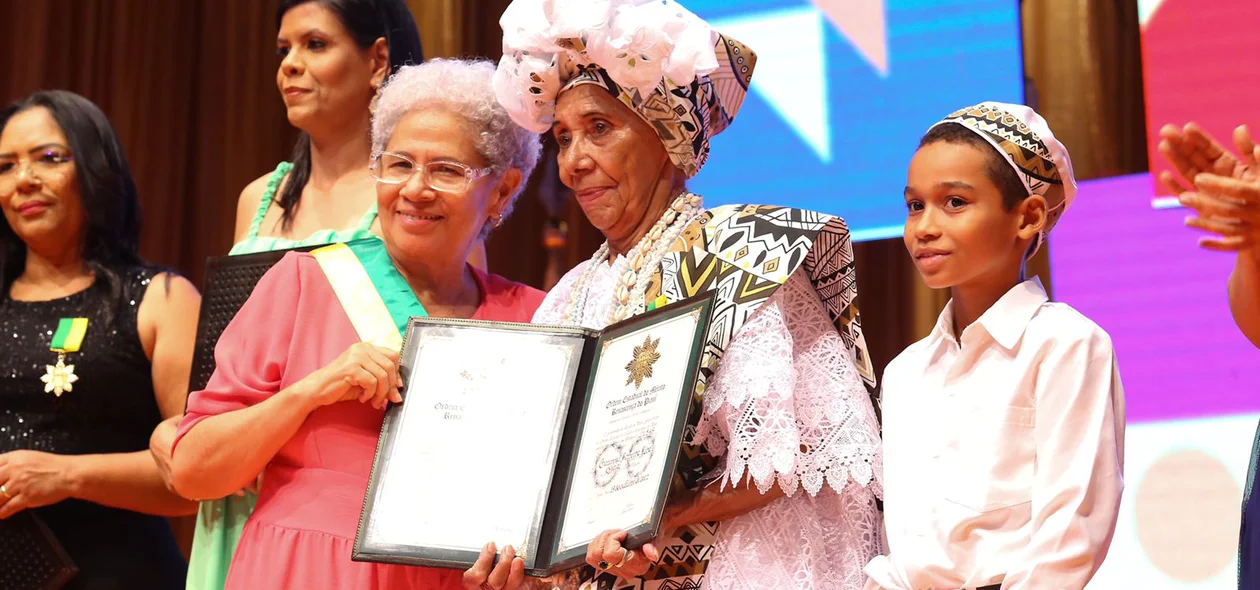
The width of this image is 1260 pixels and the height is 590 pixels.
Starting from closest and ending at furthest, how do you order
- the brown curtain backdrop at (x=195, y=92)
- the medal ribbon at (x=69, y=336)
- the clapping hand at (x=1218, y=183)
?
the clapping hand at (x=1218, y=183)
the medal ribbon at (x=69, y=336)
the brown curtain backdrop at (x=195, y=92)

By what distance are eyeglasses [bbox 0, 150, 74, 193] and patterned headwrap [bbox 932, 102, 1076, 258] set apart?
2239 mm

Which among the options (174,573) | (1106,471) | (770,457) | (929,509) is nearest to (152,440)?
(174,573)

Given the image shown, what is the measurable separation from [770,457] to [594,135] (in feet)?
2.23

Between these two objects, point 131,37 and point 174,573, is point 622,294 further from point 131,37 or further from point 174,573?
point 131,37

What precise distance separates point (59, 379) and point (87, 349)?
0.09 m

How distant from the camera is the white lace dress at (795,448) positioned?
2.11 metres

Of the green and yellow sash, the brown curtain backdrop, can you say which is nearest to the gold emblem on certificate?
the green and yellow sash

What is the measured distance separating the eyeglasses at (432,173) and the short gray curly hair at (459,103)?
0.06 m

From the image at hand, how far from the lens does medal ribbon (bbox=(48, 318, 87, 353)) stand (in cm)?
324

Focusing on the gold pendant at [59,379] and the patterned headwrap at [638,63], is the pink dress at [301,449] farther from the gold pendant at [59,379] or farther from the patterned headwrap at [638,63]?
the gold pendant at [59,379]

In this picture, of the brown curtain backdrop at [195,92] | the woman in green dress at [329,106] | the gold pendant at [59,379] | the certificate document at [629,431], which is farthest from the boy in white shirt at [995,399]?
the brown curtain backdrop at [195,92]

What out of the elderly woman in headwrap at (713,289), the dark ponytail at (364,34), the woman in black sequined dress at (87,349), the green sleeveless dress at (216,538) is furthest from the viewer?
the dark ponytail at (364,34)

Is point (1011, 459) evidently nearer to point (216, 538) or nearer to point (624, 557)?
point (624, 557)

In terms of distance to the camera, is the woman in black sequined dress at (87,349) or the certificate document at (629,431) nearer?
the certificate document at (629,431)
